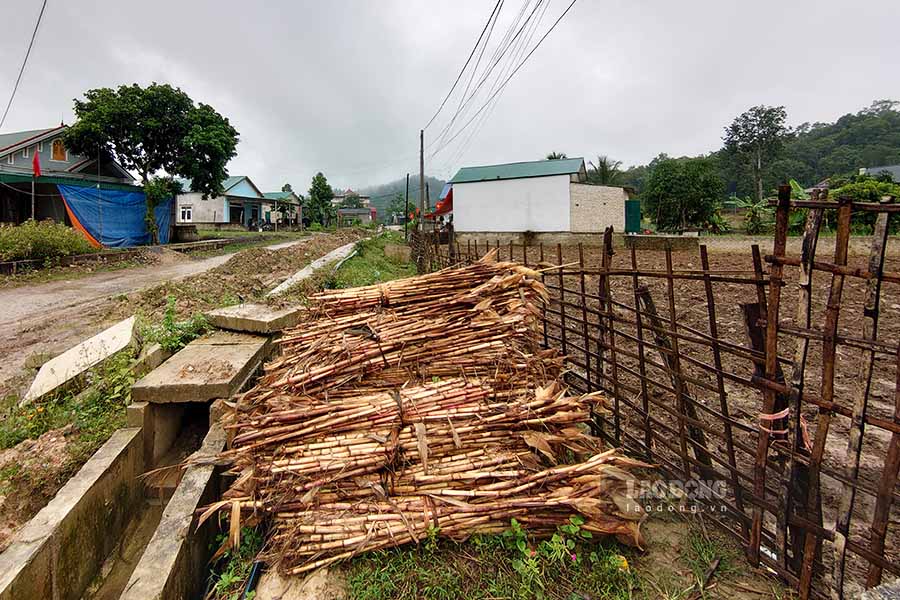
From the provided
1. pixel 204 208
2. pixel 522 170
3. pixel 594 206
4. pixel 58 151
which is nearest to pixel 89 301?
pixel 58 151

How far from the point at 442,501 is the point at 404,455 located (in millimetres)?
333

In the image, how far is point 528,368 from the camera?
2.98 m

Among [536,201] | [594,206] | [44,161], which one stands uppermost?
[44,161]

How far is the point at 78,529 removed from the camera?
9.71ft

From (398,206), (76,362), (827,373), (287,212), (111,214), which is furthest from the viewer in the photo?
(398,206)

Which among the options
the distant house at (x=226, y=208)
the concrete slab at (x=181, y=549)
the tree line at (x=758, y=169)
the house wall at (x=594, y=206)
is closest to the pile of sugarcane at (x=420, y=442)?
the concrete slab at (x=181, y=549)

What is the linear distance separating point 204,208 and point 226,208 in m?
2.25

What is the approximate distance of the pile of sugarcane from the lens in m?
2.34

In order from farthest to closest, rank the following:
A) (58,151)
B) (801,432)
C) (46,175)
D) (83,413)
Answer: (58,151) < (46,175) < (83,413) < (801,432)

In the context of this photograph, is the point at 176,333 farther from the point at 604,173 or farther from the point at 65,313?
the point at 604,173

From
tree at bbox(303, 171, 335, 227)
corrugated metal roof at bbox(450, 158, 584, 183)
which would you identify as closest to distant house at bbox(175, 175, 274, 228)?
tree at bbox(303, 171, 335, 227)

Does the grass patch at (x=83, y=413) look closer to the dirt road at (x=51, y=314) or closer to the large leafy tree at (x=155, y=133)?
the dirt road at (x=51, y=314)

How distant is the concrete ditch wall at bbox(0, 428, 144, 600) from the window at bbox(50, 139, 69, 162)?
26107 millimetres

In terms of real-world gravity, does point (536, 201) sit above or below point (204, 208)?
below
